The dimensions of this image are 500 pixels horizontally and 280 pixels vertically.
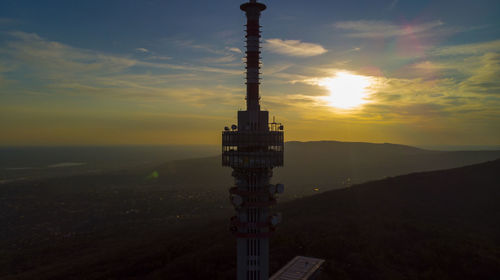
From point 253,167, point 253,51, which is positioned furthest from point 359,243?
point 253,51

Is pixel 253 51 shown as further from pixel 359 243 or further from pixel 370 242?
pixel 370 242

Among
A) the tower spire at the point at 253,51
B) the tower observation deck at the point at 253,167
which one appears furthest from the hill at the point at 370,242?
the tower spire at the point at 253,51

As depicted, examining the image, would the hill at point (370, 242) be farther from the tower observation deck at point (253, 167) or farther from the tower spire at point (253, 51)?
the tower spire at point (253, 51)

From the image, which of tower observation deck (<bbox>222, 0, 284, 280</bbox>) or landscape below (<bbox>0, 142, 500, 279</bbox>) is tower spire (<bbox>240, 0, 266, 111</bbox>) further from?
landscape below (<bbox>0, 142, 500, 279</bbox>)

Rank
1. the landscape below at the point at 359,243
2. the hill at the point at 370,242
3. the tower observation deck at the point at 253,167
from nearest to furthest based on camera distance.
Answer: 1. the tower observation deck at the point at 253,167
2. the hill at the point at 370,242
3. the landscape below at the point at 359,243

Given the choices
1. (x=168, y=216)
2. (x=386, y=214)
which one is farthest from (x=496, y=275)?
(x=168, y=216)
